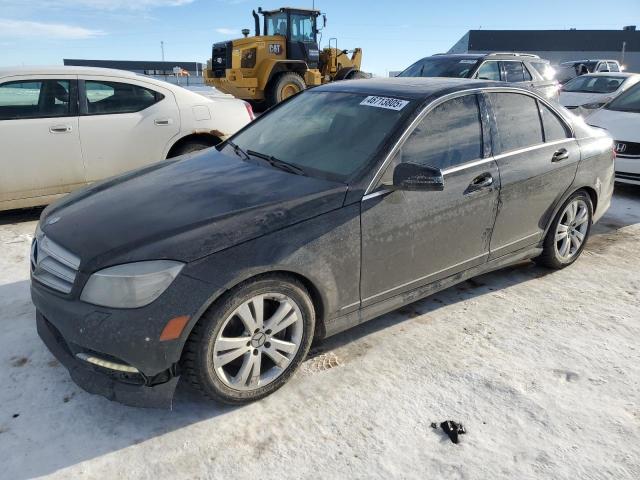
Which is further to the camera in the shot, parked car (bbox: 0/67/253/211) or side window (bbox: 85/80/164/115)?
side window (bbox: 85/80/164/115)

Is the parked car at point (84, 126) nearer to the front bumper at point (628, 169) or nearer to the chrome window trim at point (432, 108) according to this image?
the chrome window trim at point (432, 108)

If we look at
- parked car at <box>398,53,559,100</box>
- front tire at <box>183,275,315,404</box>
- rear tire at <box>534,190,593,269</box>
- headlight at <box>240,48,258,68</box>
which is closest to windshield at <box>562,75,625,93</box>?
parked car at <box>398,53,559,100</box>

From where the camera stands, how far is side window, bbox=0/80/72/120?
4799 mm

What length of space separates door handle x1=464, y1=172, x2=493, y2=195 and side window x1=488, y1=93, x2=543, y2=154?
233mm

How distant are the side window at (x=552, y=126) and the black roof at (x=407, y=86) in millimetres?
387

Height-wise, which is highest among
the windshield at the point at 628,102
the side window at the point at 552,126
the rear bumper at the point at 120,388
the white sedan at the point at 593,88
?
the white sedan at the point at 593,88

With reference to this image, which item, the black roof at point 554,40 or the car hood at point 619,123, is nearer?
the car hood at point 619,123

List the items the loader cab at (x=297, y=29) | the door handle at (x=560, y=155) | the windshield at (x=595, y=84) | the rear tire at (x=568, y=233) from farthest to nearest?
1. the loader cab at (x=297, y=29)
2. the windshield at (x=595, y=84)
3. the rear tire at (x=568, y=233)
4. the door handle at (x=560, y=155)

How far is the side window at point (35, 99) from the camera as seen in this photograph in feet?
15.7

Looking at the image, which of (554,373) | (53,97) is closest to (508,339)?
(554,373)

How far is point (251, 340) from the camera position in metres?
2.46

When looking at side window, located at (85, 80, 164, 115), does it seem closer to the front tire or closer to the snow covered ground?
the snow covered ground

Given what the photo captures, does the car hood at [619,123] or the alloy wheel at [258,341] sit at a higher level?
the car hood at [619,123]

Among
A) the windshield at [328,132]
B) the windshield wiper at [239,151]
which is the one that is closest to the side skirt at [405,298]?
the windshield at [328,132]
